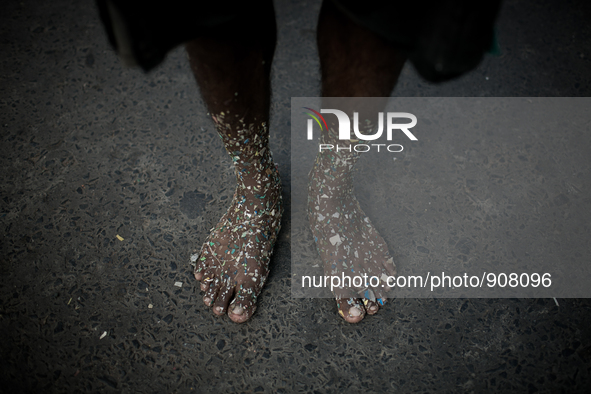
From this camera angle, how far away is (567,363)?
1.12 meters

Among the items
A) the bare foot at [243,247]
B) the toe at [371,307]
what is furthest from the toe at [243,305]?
the toe at [371,307]

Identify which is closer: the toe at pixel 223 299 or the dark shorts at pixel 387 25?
the dark shorts at pixel 387 25

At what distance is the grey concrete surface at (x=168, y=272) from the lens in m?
1.12

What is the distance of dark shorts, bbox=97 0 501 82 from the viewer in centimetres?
54

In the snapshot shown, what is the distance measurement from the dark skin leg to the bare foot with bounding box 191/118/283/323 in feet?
0.57

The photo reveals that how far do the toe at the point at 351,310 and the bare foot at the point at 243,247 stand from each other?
29 centimetres

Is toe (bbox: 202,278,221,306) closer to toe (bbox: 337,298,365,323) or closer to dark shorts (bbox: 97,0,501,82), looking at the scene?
toe (bbox: 337,298,365,323)

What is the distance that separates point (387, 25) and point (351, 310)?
34.9 inches

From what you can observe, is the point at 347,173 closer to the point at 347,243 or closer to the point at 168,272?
the point at 347,243

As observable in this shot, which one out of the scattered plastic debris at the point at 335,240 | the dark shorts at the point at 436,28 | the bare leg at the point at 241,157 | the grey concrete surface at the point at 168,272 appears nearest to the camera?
the dark shorts at the point at 436,28

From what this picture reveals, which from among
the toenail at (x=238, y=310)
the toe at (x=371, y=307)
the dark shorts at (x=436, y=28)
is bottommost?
the toe at (x=371, y=307)

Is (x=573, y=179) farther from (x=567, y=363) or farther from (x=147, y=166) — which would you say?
(x=147, y=166)

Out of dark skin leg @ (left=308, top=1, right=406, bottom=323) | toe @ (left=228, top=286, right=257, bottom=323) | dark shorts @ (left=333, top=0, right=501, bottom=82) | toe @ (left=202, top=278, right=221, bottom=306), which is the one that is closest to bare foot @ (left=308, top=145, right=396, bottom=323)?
dark skin leg @ (left=308, top=1, right=406, bottom=323)

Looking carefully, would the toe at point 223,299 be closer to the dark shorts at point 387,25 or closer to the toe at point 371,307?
the toe at point 371,307
